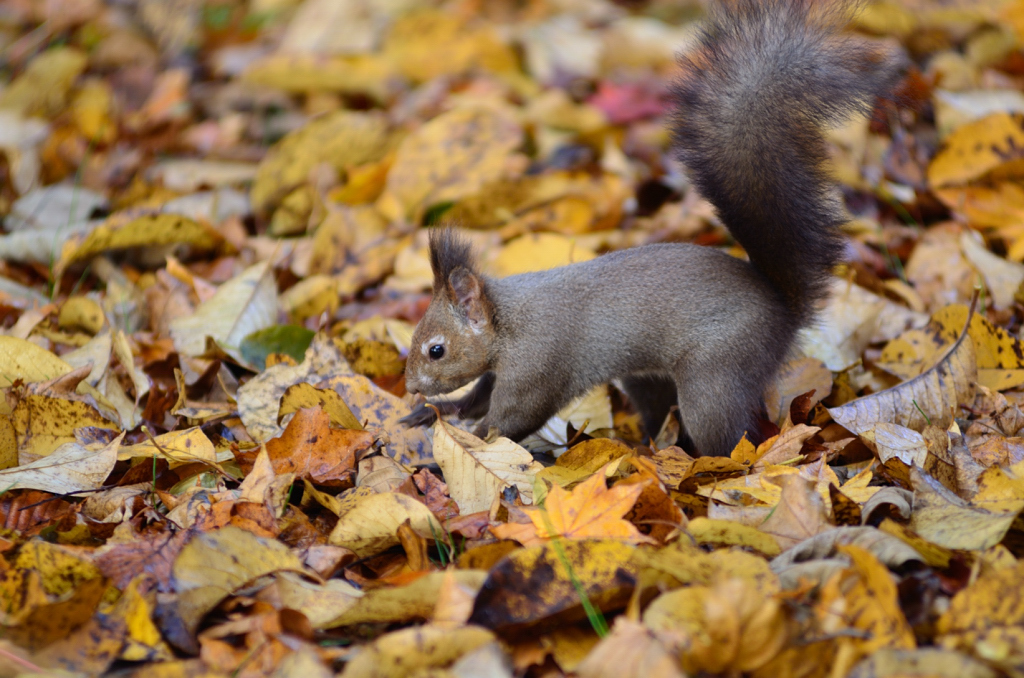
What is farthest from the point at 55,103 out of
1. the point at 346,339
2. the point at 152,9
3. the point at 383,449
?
the point at 383,449

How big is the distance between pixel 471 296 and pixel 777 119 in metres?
0.86

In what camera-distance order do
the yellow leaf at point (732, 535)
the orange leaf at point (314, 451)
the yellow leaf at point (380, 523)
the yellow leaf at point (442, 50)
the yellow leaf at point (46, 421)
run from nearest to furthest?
the yellow leaf at point (732, 535), the yellow leaf at point (380, 523), the orange leaf at point (314, 451), the yellow leaf at point (46, 421), the yellow leaf at point (442, 50)

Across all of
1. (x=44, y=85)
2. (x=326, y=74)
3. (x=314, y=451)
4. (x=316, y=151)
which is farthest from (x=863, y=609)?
(x=44, y=85)

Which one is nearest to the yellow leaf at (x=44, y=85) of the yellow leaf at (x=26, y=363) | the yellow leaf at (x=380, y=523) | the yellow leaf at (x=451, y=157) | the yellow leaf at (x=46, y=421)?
the yellow leaf at (x=451, y=157)

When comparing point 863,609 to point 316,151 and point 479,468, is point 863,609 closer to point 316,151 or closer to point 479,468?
point 479,468

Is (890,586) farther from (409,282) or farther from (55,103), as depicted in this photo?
(55,103)

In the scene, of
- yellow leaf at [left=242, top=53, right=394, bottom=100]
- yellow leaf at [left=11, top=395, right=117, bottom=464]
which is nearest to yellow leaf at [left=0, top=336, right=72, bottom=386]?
yellow leaf at [left=11, top=395, right=117, bottom=464]

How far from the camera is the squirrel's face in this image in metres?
2.31

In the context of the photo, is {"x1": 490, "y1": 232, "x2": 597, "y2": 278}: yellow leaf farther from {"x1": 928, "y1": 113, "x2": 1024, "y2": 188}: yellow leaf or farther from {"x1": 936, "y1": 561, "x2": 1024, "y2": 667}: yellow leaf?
{"x1": 936, "y1": 561, "x2": 1024, "y2": 667}: yellow leaf

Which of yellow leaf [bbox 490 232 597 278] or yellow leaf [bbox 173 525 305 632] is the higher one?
yellow leaf [bbox 173 525 305 632]

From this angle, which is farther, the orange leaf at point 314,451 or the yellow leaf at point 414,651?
the orange leaf at point 314,451

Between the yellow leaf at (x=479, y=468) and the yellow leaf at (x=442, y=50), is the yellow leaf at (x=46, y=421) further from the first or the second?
the yellow leaf at (x=442, y=50)

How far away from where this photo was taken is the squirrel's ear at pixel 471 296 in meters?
2.26

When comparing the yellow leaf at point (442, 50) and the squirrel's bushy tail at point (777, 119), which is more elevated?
the squirrel's bushy tail at point (777, 119)
